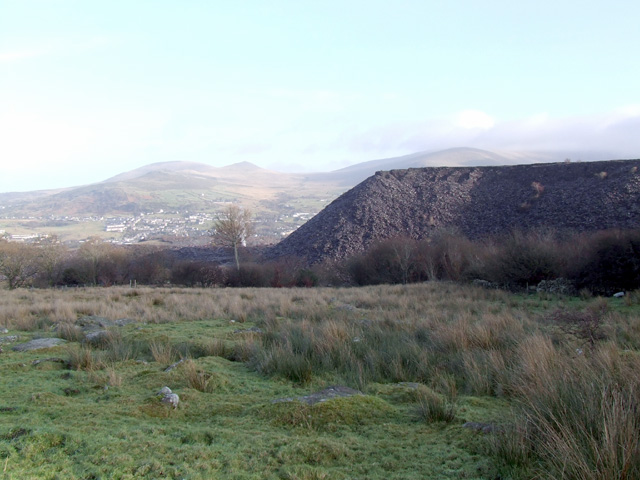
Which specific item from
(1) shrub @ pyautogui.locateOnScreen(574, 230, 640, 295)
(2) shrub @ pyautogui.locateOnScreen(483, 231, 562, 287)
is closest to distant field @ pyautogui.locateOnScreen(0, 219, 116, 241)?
(2) shrub @ pyautogui.locateOnScreen(483, 231, 562, 287)

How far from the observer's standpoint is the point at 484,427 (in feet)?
12.2

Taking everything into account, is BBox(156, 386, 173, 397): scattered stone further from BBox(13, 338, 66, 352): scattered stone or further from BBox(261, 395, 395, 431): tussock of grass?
BBox(13, 338, 66, 352): scattered stone

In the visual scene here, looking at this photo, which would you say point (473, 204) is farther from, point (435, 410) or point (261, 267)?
point (435, 410)

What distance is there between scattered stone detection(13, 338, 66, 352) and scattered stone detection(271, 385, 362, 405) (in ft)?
15.2

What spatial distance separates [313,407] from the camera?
4.20m

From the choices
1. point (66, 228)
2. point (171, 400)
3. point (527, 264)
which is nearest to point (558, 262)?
point (527, 264)

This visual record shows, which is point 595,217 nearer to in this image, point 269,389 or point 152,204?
point 269,389

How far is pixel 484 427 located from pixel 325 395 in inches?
61.2

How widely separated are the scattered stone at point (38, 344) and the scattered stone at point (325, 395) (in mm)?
4628

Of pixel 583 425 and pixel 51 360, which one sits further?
pixel 51 360

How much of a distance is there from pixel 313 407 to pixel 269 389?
4.16 ft

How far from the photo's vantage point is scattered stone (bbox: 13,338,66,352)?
717 cm

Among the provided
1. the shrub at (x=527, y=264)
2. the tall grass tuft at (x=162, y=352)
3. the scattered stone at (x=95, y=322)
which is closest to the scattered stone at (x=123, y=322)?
the scattered stone at (x=95, y=322)

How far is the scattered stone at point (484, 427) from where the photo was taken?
11.6 feet
